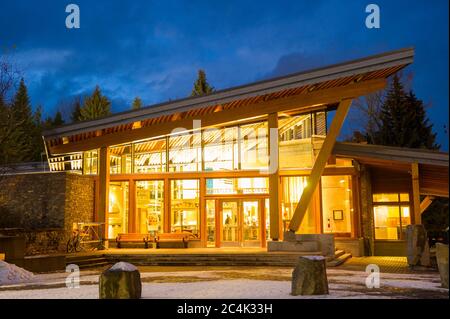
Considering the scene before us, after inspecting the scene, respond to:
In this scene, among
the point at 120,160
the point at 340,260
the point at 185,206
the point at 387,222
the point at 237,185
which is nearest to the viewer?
the point at 340,260

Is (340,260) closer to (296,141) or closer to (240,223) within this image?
(240,223)

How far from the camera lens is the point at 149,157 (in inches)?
838

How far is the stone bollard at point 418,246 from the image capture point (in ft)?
45.9

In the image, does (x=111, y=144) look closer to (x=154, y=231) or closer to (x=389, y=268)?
(x=154, y=231)

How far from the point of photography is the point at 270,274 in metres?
13.2

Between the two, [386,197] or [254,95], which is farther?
[386,197]

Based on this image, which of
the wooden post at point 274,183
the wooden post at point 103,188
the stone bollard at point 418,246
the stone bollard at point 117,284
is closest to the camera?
the stone bollard at point 117,284

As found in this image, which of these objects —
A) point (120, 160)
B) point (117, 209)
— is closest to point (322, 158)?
point (120, 160)

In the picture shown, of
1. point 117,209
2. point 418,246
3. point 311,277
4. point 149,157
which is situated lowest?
point 311,277

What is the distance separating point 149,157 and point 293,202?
629 cm

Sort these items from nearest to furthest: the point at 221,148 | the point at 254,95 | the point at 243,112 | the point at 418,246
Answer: the point at 418,246, the point at 254,95, the point at 243,112, the point at 221,148

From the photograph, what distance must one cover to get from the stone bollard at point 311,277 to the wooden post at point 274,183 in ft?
27.4

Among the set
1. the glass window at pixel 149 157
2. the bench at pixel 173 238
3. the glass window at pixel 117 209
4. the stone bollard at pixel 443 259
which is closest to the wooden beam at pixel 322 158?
the bench at pixel 173 238

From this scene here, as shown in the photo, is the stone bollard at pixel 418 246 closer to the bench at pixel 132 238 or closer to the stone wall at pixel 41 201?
the bench at pixel 132 238
